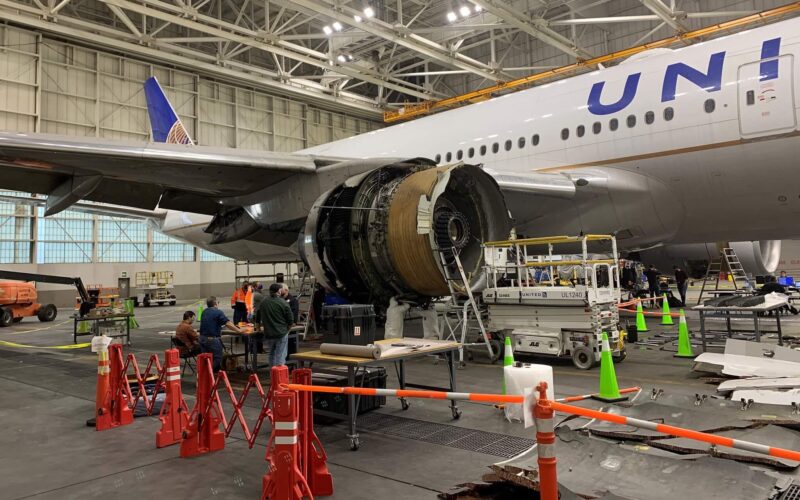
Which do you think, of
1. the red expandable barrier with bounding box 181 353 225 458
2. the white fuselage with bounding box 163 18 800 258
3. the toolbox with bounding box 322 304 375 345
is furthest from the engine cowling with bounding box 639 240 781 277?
the red expandable barrier with bounding box 181 353 225 458

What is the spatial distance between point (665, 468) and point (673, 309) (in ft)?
45.2

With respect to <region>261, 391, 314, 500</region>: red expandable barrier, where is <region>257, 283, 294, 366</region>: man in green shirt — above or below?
above

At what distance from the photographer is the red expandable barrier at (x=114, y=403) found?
516 cm

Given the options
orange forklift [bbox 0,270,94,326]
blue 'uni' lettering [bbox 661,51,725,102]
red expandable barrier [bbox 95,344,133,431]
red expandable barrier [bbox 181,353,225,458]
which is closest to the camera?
red expandable barrier [bbox 181,353,225,458]

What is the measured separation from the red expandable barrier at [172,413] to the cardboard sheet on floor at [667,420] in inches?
136

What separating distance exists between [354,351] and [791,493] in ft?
10.0

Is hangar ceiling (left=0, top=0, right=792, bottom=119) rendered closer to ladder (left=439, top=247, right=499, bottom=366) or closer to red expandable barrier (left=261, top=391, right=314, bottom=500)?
ladder (left=439, top=247, right=499, bottom=366)

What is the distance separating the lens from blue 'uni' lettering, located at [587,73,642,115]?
9.02 m

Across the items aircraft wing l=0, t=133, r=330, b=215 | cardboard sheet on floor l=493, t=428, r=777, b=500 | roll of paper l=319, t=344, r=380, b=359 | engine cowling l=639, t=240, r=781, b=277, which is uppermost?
aircraft wing l=0, t=133, r=330, b=215

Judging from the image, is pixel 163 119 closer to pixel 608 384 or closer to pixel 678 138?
pixel 678 138

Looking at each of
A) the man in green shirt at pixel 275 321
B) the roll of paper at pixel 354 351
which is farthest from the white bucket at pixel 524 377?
the man in green shirt at pixel 275 321

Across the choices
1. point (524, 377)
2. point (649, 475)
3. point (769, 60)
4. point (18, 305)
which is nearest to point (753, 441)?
point (649, 475)

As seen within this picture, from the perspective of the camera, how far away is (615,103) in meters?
9.17

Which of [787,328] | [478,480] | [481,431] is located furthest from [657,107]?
[478,480]
